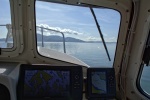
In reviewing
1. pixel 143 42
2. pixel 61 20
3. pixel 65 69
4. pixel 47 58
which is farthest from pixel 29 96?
pixel 143 42

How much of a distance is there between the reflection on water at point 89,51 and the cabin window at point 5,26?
34 cm

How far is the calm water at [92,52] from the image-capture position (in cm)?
206

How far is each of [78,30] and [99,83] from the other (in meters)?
0.62

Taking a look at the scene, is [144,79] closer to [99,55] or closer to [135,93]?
[135,93]

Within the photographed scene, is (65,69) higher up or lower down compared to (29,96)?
higher up

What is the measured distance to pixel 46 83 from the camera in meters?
1.69

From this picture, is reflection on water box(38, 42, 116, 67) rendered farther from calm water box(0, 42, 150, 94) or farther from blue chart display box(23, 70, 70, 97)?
blue chart display box(23, 70, 70, 97)

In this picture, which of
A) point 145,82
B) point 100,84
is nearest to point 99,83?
point 100,84

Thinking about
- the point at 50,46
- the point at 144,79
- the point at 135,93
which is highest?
the point at 50,46

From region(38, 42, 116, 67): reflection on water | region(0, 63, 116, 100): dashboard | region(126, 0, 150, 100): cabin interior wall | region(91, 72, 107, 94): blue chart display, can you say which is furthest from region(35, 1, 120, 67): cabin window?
region(0, 63, 116, 100): dashboard

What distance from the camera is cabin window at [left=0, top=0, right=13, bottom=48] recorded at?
193 centimetres

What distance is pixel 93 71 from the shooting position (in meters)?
1.87

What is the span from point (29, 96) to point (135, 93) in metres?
1.11

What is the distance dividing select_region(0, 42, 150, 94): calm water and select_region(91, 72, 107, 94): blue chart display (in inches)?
13.4
